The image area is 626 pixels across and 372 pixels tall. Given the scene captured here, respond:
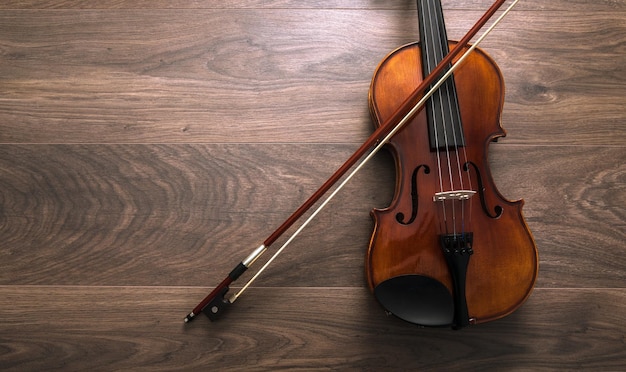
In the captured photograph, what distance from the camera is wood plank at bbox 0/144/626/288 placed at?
1.16 meters

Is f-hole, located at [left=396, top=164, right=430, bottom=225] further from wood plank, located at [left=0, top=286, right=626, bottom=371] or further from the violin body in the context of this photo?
wood plank, located at [left=0, top=286, right=626, bottom=371]

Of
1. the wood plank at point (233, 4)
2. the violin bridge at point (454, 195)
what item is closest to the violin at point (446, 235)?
the violin bridge at point (454, 195)

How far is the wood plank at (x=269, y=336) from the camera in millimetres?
1131

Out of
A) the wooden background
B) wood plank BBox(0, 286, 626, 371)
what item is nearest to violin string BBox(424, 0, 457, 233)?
the wooden background

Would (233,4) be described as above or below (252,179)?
above

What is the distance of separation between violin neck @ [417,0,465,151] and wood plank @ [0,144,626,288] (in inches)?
6.9

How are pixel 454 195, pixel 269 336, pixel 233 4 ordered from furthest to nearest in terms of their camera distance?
pixel 233 4 → pixel 269 336 → pixel 454 195

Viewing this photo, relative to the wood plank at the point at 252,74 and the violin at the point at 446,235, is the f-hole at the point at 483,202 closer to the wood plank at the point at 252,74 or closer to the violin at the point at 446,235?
the violin at the point at 446,235

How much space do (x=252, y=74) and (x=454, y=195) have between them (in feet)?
1.90

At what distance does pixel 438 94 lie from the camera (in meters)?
1.04

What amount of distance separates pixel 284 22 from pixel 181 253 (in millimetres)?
632

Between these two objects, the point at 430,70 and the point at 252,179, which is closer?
the point at 430,70

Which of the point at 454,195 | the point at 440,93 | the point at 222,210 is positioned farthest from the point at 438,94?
the point at 222,210

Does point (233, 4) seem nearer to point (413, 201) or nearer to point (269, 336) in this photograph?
point (413, 201)
